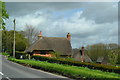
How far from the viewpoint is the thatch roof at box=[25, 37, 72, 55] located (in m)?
61.4

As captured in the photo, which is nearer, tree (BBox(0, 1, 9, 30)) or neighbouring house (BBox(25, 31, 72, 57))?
tree (BBox(0, 1, 9, 30))

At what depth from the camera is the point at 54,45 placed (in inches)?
2495

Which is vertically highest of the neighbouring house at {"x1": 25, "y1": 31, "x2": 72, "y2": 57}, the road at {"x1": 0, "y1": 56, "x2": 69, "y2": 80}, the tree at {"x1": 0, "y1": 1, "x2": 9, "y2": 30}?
the tree at {"x1": 0, "y1": 1, "x2": 9, "y2": 30}

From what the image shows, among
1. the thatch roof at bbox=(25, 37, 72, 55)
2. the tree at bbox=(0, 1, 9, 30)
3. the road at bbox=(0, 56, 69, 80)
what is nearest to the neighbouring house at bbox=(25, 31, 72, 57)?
the thatch roof at bbox=(25, 37, 72, 55)

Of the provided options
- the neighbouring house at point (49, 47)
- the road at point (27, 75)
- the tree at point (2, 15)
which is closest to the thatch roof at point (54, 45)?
the neighbouring house at point (49, 47)

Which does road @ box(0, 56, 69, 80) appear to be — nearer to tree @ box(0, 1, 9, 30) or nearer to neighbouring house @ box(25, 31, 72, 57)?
tree @ box(0, 1, 9, 30)

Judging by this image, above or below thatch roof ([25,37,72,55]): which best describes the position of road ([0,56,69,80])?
below

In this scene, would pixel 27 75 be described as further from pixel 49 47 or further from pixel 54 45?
pixel 54 45

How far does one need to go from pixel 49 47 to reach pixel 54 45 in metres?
2.34

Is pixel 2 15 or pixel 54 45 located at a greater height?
pixel 2 15

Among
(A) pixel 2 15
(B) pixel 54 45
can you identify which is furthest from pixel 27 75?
(B) pixel 54 45

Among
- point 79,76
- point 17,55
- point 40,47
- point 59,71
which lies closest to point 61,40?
point 40,47

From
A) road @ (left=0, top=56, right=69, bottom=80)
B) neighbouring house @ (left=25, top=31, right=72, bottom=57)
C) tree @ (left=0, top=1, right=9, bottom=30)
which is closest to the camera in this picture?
road @ (left=0, top=56, right=69, bottom=80)

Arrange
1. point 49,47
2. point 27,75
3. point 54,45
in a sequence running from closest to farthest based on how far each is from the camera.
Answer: point 27,75 < point 49,47 < point 54,45
